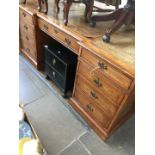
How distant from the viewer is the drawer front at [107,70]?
98cm

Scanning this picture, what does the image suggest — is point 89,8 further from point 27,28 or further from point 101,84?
point 27,28

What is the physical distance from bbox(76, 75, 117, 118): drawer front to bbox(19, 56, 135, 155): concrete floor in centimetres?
33

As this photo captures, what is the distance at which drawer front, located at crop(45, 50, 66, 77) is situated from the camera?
1.59 metres

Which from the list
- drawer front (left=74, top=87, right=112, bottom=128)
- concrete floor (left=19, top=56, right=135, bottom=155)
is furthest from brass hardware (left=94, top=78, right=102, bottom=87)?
concrete floor (left=19, top=56, right=135, bottom=155)

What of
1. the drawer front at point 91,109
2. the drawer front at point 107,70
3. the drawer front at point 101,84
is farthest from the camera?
Result: the drawer front at point 91,109

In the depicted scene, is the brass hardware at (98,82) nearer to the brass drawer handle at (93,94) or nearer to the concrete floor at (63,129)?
the brass drawer handle at (93,94)

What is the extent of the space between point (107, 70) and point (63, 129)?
0.73 m

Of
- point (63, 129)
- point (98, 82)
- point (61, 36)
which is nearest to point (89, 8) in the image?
point (61, 36)

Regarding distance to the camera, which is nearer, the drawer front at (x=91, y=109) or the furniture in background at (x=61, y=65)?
the drawer front at (x=91, y=109)

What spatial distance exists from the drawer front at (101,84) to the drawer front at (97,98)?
5 centimetres

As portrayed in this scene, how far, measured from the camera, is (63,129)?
1.48 metres

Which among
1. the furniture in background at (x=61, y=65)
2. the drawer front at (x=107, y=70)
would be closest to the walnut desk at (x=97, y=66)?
the drawer front at (x=107, y=70)
